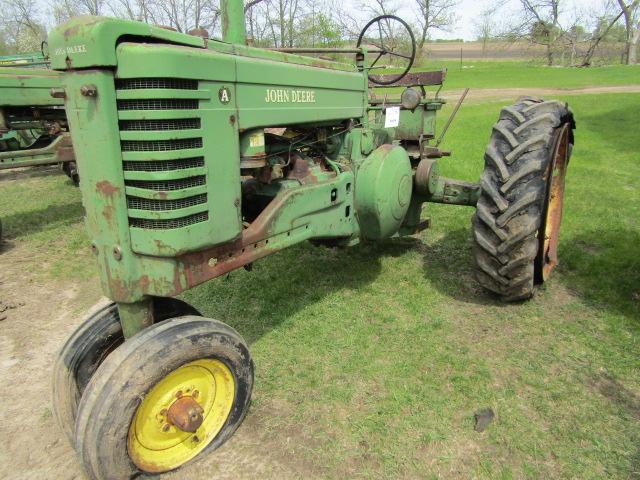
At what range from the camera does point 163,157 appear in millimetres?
1852

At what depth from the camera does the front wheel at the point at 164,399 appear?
73.1 inches

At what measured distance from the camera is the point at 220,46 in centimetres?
212

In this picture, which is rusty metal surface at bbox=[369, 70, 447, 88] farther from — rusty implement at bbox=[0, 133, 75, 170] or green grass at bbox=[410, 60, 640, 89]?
green grass at bbox=[410, 60, 640, 89]

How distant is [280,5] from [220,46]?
25.6 m

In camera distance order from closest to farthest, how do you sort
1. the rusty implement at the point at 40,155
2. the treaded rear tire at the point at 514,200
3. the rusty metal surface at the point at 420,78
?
1. the treaded rear tire at the point at 514,200
2. the rusty metal surface at the point at 420,78
3. the rusty implement at the point at 40,155

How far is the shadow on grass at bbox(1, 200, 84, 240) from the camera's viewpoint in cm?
602

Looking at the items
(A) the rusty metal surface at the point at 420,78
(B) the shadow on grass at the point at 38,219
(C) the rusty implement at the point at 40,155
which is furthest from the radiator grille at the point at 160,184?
(B) the shadow on grass at the point at 38,219

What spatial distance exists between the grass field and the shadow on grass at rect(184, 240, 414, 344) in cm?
2

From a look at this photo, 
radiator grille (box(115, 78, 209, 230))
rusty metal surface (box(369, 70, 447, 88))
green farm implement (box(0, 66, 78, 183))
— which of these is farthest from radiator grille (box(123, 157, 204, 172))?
green farm implement (box(0, 66, 78, 183))

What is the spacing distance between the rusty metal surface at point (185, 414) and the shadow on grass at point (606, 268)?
113 inches

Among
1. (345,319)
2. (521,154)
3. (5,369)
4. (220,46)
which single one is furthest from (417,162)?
(5,369)

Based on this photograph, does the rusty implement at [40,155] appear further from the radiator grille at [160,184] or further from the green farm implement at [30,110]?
the radiator grille at [160,184]

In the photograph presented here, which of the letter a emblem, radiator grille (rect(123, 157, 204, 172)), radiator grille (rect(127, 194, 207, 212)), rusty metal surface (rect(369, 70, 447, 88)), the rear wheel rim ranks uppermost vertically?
rusty metal surface (rect(369, 70, 447, 88))

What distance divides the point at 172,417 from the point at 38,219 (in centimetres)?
560
